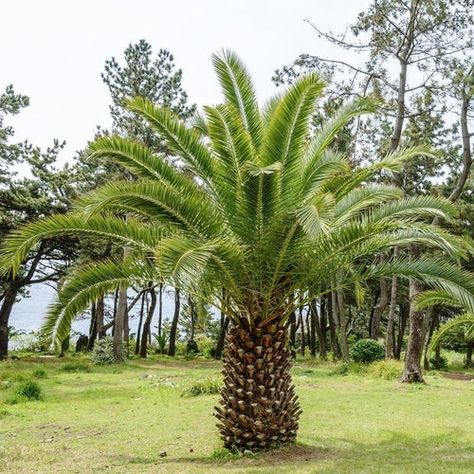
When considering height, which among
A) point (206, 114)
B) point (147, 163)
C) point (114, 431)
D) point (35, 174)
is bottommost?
point (114, 431)

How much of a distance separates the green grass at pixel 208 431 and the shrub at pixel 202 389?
0.78ft

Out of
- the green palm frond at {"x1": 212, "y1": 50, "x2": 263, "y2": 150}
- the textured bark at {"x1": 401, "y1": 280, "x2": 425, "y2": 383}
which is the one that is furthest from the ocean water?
the textured bark at {"x1": 401, "y1": 280, "x2": 425, "y2": 383}

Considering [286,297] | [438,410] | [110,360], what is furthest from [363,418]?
[110,360]

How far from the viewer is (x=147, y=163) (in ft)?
24.4

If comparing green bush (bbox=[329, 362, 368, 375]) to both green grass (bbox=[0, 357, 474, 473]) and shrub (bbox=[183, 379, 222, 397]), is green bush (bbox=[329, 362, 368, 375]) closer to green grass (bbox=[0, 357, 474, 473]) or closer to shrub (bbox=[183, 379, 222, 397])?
green grass (bbox=[0, 357, 474, 473])

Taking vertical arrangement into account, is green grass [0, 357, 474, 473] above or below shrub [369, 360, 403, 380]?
below

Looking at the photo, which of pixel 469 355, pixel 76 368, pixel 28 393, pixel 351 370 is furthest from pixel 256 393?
pixel 469 355

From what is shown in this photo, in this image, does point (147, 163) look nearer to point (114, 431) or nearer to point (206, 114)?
point (206, 114)

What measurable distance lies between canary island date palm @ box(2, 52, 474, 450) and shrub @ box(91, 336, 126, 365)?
1581cm

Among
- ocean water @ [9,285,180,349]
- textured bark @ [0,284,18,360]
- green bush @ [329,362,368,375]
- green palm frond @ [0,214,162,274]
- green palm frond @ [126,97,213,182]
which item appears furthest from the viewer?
textured bark @ [0,284,18,360]

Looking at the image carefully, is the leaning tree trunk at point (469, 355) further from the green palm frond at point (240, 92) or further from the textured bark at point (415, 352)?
the green palm frond at point (240, 92)

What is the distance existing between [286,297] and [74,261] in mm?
20583

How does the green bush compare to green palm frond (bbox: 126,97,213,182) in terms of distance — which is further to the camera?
the green bush

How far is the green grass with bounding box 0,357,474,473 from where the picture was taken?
268 inches
